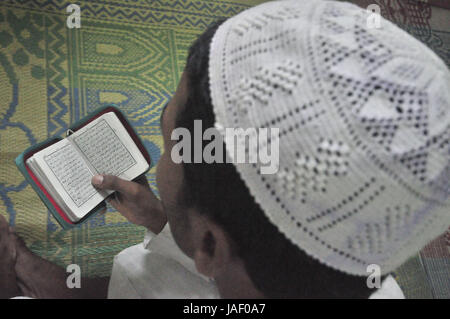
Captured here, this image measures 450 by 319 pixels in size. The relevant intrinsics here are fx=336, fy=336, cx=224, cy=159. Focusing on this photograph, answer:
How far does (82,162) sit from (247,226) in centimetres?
58

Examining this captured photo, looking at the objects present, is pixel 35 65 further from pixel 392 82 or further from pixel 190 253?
pixel 392 82

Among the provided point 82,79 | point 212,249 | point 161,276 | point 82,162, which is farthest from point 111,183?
point 82,79

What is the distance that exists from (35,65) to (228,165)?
3.52 feet

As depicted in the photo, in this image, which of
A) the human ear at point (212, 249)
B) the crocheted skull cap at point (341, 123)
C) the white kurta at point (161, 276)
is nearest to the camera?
the crocheted skull cap at point (341, 123)

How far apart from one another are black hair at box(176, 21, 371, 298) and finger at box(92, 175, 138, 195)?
0.37m

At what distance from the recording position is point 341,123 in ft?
1.22

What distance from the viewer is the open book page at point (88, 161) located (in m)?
0.83

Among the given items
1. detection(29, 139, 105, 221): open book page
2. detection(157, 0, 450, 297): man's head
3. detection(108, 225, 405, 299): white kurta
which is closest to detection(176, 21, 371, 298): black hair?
detection(157, 0, 450, 297): man's head

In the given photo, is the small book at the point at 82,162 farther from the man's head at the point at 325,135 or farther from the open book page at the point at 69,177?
the man's head at the point at 325,135

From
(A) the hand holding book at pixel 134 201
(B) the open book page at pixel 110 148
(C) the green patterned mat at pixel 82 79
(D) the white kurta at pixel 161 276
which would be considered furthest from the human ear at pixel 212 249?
(C) the green patterned mat at pixel 82 79

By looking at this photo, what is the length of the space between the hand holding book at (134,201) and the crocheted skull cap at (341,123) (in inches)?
19.6

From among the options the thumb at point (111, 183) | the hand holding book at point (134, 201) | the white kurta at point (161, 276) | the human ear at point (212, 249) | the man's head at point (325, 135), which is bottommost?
the white kurta at point (161, 276)

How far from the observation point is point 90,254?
106 centimetres

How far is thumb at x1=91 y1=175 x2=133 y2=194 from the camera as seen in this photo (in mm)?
840
